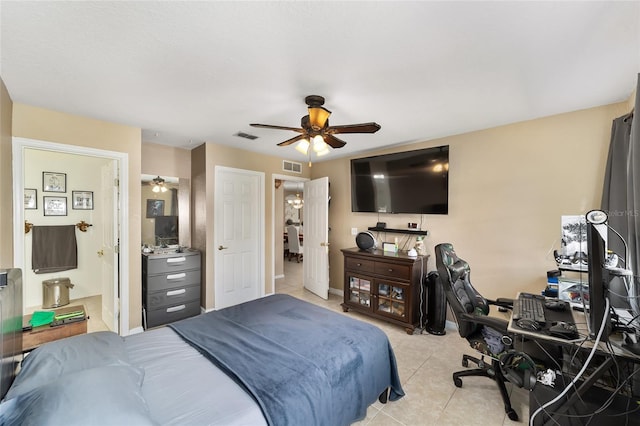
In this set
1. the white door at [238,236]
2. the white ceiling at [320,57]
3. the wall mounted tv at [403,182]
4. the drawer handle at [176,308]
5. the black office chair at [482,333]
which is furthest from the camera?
the white door at [238,236]

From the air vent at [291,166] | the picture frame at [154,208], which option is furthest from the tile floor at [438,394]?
the picture frame at [154,208]

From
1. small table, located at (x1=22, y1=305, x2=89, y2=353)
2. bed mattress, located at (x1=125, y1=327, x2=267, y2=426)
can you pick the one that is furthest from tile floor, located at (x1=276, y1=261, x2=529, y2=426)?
small table, located at (x1=22, y1=305, x2=89, y2=353)

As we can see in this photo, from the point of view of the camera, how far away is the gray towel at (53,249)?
3682 millimetres

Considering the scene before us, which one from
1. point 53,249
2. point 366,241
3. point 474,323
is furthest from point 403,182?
point 53,249

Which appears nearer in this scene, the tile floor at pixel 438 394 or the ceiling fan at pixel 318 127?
the tile floor at pixel 438 394

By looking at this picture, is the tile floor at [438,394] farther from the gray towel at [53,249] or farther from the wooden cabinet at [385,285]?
the gray towel at [53,249]

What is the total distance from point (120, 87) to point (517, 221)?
3.88m

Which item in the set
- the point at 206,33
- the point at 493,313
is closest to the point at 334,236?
the point at 493,313

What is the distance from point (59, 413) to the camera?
869 millimetres

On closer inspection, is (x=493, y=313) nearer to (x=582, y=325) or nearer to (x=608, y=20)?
(x=582, y=325)

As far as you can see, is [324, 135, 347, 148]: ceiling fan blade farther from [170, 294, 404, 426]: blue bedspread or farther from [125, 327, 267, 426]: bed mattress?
[125, 327, 267, 426]: bed mattress

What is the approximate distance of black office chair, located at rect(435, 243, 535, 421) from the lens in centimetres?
173

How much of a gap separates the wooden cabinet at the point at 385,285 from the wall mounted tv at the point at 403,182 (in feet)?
2.25

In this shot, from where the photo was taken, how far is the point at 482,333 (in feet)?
6.86
